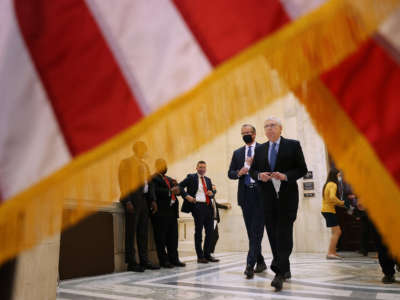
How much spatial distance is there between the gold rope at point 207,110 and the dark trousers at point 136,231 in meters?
4.38

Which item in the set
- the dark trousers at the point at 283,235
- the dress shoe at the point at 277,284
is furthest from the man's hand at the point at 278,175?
the dress shoe at the point at 277,284

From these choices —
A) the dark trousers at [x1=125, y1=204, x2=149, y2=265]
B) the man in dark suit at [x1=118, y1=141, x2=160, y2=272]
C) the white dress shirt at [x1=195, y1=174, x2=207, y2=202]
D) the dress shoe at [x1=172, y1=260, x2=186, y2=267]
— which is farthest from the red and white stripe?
the white dress shirt at [x1=195, y1=174, x2=207, y2=202]

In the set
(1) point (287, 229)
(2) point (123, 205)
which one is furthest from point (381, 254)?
(2) point (123, 205)

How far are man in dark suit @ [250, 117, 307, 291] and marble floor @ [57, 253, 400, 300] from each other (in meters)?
0.28

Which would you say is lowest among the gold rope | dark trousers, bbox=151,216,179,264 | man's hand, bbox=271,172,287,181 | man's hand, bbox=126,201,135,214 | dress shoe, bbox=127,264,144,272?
dress shoe, bbox=127,264,144,272

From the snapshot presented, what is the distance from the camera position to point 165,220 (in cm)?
535

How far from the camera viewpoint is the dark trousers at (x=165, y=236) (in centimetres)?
524

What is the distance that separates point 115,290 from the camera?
3283 millimetres

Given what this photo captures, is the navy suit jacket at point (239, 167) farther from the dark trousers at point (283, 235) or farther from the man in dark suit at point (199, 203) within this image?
the man in dark suit at point (199, 203)

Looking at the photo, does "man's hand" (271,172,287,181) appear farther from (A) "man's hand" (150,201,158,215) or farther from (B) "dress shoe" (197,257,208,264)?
(B) "dress shoe" (197,257,208,264)

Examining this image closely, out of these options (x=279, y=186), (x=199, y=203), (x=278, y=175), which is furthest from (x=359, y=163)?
(x=199, y=203)

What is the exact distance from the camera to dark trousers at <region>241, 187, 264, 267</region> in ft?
12.2

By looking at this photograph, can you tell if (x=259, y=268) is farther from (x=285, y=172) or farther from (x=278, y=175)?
(x=278, y=175)

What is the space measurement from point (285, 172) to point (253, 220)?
84 cm
